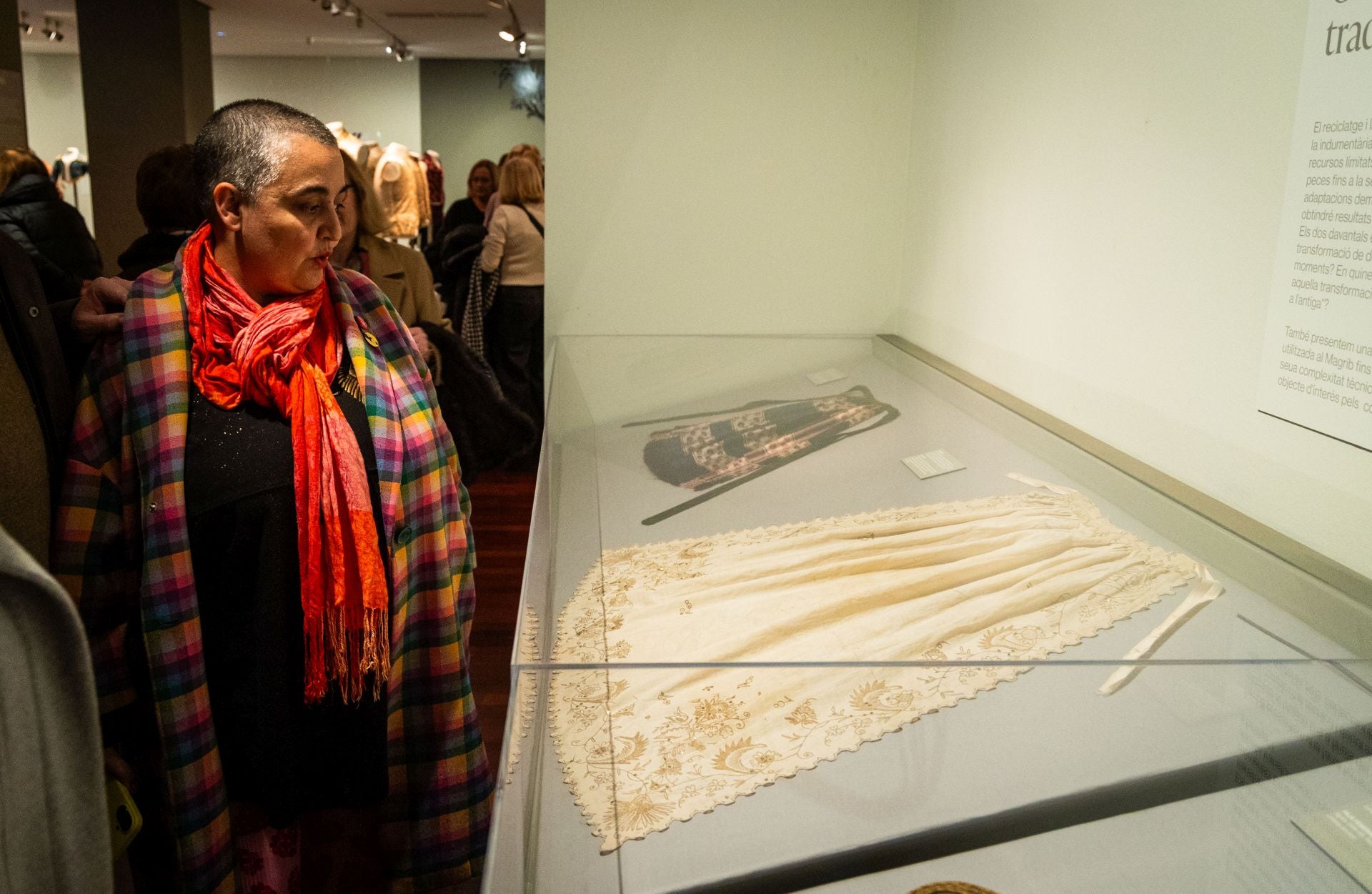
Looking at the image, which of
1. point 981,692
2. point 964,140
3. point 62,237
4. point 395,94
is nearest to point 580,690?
point 981,692

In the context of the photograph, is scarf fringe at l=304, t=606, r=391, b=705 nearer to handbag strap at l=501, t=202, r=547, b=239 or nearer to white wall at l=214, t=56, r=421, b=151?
white wall at l=214, t=56, r=421, b=151

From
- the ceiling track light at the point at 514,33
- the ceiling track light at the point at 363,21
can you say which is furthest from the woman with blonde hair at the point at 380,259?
the ceiling track light at the point at 514,33

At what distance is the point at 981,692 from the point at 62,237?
2.87 m

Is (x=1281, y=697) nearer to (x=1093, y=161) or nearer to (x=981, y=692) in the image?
(x=981, y=692)

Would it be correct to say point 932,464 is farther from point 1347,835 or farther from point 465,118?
point 465,118

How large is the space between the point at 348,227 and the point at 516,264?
2.51 meters

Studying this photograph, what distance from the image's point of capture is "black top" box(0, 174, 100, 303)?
8.72 ft

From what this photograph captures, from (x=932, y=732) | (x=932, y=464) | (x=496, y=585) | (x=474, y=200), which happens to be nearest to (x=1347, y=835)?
(x=932, y=732)

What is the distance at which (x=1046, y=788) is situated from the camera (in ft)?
3.68

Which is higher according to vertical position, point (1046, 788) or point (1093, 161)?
point (1093, 161)

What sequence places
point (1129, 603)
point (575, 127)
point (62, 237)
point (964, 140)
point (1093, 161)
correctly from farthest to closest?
point (575, 127), point (964, 140), point (62, 237), point (1093, 161), point (1129, 603)

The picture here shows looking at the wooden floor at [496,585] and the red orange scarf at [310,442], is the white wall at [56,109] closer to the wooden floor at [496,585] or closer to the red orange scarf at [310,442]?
the wooden floor at [496,585]

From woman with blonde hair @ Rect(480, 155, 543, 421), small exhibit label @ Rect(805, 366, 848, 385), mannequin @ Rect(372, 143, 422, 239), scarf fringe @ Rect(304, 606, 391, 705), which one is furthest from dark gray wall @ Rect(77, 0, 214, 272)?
small exhibit label @ Rect(805, 366, 848, 385)

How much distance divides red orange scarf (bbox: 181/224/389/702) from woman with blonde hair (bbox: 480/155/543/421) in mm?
3516
